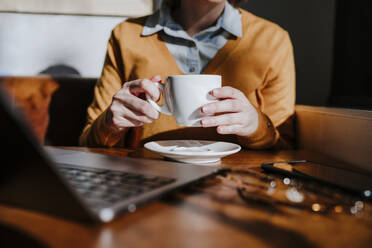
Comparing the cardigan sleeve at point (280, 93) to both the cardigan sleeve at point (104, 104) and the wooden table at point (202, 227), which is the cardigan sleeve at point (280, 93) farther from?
the wooden table at point (202, 227)

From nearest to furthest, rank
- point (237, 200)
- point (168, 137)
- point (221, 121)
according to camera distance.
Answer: point (237, 200) < point (221, 121) < point (168, 137)

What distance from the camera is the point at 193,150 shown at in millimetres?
671

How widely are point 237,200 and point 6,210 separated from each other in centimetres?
27

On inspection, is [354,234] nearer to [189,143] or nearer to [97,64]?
[189,143]

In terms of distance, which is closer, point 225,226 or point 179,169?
point 225,226

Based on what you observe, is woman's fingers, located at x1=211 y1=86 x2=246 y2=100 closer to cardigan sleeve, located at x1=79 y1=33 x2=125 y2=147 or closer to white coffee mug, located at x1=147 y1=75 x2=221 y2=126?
white coffee mug, located at x1=147 y1=75 x2=221 y2=126

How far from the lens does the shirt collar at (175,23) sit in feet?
3.53

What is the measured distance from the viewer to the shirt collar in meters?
1.07

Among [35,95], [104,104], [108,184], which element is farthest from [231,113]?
[35,95]

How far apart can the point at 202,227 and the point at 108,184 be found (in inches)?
5.3

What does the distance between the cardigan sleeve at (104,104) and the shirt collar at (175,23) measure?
0.45ft

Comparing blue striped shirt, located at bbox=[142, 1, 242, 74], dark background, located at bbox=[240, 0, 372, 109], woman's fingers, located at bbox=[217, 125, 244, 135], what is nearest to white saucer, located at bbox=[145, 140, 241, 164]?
woman's fingers, located at bbox=[217, 125, 244, 135]

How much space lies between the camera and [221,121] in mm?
662

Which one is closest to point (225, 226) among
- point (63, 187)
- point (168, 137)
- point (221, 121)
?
point (63, 187)
